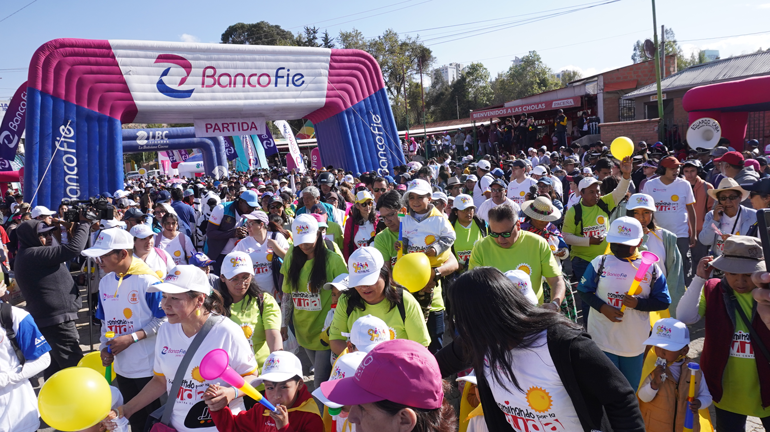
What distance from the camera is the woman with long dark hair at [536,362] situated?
187cm

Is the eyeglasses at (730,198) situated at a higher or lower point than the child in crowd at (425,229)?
lower

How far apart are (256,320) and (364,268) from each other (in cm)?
100

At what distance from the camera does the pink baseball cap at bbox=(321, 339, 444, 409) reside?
1.61 m

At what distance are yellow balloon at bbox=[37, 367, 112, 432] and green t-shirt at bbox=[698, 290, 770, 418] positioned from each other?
11.2 feet

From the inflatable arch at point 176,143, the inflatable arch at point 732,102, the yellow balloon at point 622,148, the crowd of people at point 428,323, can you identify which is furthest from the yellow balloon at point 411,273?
the inflatable arch at point 176,143

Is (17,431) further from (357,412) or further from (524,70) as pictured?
(524,70)

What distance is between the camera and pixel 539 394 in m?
1.98

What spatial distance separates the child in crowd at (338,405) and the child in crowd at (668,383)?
6.00ft

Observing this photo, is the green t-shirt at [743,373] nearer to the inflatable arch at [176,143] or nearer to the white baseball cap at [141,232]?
the white baseball cap at [141,232]

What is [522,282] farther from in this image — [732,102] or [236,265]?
[732,102]

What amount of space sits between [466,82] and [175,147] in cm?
3569

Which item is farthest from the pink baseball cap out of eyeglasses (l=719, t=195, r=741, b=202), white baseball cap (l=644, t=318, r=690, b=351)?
eyeglasses (l=719, t=195, r=741, b=202)

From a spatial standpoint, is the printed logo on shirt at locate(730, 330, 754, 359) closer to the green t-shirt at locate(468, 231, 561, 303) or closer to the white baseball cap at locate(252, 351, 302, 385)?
the green t-shirt at locate(468, 231, 561, 303)

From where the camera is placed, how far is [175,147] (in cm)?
2573
